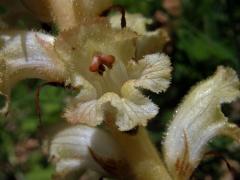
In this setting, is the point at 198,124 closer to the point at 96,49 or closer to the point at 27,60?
the point at 96,49

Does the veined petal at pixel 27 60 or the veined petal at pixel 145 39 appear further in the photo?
the veined petal at pixel 145 39

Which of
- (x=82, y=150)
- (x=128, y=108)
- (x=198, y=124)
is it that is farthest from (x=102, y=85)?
(x=198, y=124)

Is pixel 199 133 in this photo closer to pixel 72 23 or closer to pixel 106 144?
pixel 106 144

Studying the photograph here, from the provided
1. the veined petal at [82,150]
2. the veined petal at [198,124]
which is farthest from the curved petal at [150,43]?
the veined petal at [82,150]

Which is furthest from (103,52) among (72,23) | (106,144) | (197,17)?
(197,17)

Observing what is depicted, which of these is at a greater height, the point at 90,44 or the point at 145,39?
the point at 90,44

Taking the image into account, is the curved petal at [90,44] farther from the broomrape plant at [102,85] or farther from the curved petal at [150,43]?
the curved petal at [150,43]

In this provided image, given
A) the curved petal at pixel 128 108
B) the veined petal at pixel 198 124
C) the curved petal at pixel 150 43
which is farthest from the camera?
the curved petal at pixel 150 43
